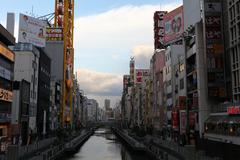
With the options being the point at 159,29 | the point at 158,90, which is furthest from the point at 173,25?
the point at 158,90

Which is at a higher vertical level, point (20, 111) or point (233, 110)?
point (20, 111)

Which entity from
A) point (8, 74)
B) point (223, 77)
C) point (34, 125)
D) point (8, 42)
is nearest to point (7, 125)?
point (8, 74)

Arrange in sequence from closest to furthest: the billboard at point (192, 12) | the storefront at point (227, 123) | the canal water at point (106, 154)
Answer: the storefront at point (227, 123)
the canal water at point (106, 154)
the billboard at point (192, 12)

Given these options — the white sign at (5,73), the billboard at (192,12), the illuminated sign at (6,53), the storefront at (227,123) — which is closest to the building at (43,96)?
the illuminated sign at (6,53)

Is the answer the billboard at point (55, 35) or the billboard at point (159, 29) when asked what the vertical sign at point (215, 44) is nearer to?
the billboard at point (159, 29)

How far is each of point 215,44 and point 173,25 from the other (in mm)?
38958

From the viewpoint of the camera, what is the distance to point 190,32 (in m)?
77.3

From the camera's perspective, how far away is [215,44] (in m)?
63.5

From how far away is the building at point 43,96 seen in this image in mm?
100125

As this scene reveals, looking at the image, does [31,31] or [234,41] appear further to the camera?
[31,31]

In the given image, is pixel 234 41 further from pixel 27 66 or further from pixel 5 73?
pixel 27 66

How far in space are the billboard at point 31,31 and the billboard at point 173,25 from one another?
35.2m

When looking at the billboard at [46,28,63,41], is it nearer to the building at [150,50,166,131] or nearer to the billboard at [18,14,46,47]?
the building at [150,50,166,131]

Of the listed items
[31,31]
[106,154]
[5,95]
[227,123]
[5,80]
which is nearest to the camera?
[227,123]
